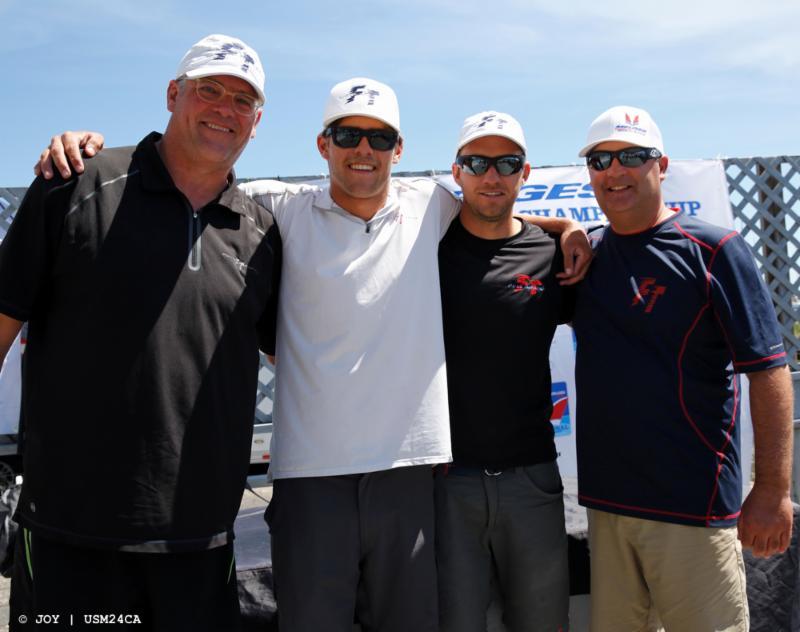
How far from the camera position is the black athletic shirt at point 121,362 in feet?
6.32

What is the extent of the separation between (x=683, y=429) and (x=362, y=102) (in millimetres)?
1481

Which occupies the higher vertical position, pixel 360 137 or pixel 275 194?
pixel 360 137

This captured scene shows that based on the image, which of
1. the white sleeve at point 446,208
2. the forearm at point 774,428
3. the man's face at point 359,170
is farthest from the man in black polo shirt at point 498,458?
the forearm at point 774,428

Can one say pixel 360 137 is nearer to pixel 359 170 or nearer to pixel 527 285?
pixel 359 170

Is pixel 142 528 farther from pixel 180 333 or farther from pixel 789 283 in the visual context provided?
pixel 789 283

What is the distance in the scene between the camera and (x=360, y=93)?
2393 millimetres

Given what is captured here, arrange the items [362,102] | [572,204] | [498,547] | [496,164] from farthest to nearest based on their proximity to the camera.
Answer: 1. [572,204]
2. [496,164]
3. [498,547]
4. [362,102]

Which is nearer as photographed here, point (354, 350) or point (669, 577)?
point (354, 350)

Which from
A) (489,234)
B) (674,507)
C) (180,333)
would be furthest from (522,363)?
(180,333)

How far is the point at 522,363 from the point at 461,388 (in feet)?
0.74

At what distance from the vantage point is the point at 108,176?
2.04 m

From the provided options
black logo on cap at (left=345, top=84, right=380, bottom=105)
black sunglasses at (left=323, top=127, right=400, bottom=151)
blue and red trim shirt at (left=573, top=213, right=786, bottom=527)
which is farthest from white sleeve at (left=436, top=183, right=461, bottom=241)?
blue and red trim shirt at (left=573, top=213, right=786, bottom=527)

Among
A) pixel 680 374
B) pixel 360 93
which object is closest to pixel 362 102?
pixel 360 93

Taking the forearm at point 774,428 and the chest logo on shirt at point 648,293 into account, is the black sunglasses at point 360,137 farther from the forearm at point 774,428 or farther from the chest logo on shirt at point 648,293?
the forearm at point 774,428
